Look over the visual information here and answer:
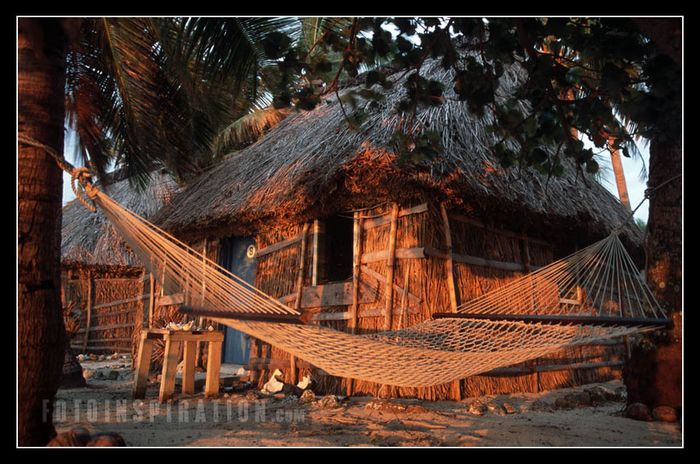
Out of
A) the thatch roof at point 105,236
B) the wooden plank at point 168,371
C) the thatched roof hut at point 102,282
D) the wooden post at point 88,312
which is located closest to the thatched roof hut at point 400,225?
the wooden plank at point 168,371

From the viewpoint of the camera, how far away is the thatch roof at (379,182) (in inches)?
138

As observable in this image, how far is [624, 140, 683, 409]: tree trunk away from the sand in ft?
0.63

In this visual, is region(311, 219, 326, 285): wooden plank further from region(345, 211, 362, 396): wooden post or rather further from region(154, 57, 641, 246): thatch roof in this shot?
region(345, 211, 362, 396): wooden post

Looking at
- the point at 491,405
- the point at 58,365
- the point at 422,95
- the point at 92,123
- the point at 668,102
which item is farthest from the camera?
the point at 92,123

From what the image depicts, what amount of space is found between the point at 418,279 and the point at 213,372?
146 cm

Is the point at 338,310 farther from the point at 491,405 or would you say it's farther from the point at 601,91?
the point at 601,91

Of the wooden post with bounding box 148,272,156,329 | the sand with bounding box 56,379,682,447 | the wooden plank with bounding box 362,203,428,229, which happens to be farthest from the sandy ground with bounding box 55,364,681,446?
the wooden post with bounding box 148,272,156,329

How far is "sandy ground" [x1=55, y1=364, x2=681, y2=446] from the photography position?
2.43 meters

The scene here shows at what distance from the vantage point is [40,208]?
190cm
